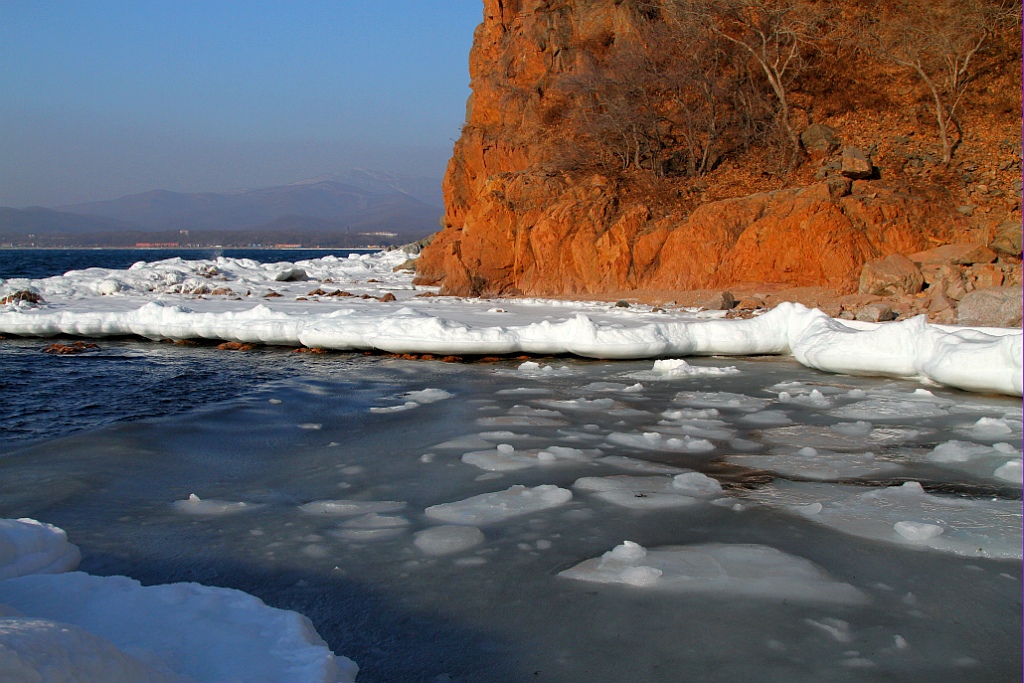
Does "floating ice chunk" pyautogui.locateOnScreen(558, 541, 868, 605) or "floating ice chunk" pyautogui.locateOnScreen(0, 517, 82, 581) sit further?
"floating ice chunk" pyautogui.locateOnScreen(558, 541, 868, 605)

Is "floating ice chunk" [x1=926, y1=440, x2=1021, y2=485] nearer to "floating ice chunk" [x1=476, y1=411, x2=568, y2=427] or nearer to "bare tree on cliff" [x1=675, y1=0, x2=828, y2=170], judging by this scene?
"floating ice chunk" [x1=476, y1=411, x2=568, y2=427]

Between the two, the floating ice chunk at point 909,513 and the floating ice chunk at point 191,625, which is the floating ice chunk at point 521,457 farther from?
the floating ice chunk at point 191,625

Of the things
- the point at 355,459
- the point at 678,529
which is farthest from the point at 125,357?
the point at 678,529

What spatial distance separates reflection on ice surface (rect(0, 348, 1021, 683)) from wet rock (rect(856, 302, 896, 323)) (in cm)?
421

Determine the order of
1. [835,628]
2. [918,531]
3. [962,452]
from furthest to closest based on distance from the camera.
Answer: [962,452] → [918,531] → [835,628]

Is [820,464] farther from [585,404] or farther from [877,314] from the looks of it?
[877,314]

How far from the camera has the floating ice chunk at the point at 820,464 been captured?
5020mm

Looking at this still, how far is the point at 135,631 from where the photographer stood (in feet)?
8.79

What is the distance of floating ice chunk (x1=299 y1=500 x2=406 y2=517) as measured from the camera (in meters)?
4.41

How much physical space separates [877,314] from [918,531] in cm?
854

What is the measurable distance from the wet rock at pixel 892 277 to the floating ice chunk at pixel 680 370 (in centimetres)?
551

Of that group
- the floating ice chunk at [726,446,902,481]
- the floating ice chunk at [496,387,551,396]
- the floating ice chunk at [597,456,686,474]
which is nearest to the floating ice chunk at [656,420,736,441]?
the floating ice chunk at [726,446,902,481]

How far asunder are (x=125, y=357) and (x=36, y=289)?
10.1 meters

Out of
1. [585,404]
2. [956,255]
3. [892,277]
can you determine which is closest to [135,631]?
[585,404]
